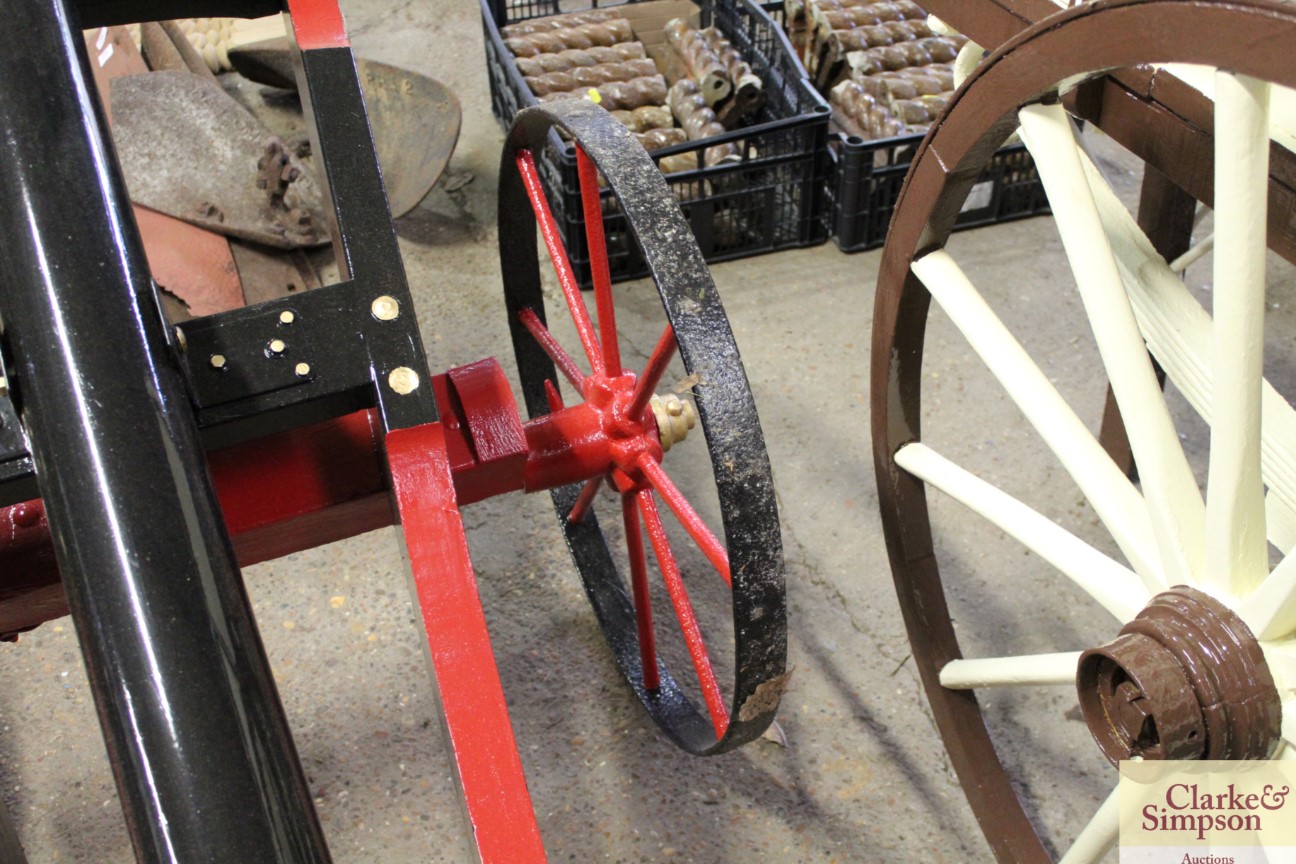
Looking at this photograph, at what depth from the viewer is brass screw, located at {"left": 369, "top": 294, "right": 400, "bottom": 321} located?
1.05 meters

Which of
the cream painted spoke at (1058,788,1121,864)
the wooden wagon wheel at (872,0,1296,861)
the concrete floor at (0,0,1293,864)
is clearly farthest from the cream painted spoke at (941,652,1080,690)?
the concrete floor at (0,0,1293,864)

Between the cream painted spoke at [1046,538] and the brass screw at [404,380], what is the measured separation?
2.07 ft

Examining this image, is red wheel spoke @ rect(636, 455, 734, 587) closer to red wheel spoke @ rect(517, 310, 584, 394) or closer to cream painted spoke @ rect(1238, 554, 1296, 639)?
red wheel spoke @ rect(517, 310, 584, 394)

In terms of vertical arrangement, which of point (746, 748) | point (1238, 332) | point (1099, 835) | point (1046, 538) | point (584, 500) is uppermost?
point (1238, 332)

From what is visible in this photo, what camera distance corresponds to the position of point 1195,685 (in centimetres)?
92

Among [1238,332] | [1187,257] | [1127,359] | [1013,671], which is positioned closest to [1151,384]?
[1127,359]

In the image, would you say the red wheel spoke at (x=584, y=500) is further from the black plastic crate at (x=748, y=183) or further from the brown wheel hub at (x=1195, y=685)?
the brown wheel hub at (x=1195, y=685)

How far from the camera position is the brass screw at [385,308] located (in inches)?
41.3

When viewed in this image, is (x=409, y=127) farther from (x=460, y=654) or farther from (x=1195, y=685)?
(x=1195, y=685)

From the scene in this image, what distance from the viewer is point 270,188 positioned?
2.63 m

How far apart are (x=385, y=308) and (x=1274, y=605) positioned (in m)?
0.81

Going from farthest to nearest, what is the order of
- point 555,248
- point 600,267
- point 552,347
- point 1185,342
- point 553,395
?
point 553,395
point 552,347
point 555,248
point 600,267
point 1185,342

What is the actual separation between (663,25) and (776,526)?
243 centimetres

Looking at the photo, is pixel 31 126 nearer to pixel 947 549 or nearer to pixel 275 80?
pixel 947 549
